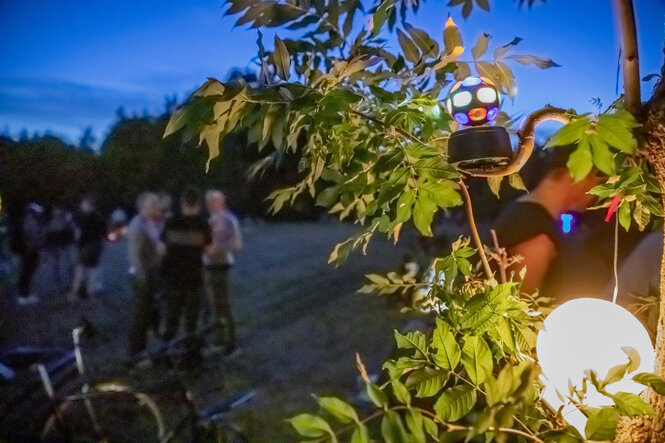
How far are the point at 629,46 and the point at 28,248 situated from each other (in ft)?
16.6

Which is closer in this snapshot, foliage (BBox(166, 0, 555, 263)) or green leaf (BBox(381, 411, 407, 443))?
green leaf (BBox(381, 411, 407, 443))

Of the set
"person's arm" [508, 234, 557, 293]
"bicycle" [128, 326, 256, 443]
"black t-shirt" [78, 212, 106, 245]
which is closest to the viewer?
"person's arm" [508, 234, 557, 293]

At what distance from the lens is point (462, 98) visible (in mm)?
885

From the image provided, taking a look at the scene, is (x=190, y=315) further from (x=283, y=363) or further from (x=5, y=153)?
(x=5, y=153)

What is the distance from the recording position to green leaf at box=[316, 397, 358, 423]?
51 cm

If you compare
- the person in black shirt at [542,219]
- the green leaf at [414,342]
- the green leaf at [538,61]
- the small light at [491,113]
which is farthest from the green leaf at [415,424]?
the person in black shirt at [542,219]

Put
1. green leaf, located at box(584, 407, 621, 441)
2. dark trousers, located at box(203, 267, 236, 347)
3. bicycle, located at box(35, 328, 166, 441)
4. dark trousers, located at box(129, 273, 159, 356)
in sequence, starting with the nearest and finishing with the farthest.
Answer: green leaf, located at box(584, 407, 621, 441)
bicycle, located at box(35, 328, 166, 441)
dark trousers, located at box(129, 273, 159, 356)
dark trousers, located at box(203, 267, 236, 347)

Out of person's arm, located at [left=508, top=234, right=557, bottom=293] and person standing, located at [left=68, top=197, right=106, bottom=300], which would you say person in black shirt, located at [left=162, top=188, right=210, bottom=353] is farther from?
person's arm, located at [left=508, top=234, right=557, bottom=293]

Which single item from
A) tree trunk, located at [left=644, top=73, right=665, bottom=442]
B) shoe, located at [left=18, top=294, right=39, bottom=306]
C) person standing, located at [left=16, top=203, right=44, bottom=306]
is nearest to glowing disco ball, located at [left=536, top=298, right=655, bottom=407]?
tree trunk, located at [left=644, top=73, right=665, bottom=442]

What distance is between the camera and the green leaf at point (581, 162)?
46cm

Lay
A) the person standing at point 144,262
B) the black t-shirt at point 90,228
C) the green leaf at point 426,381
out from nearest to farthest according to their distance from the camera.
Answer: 1. the green leaf at point 426,381
2. the person standing at point 144,262
3. the black t-shirt at point 90,228

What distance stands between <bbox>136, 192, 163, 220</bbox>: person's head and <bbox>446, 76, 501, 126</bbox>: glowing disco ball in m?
3.70

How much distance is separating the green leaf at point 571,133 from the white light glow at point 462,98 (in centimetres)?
42

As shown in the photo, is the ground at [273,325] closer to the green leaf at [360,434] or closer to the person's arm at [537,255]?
the person's arm at [537,255]
